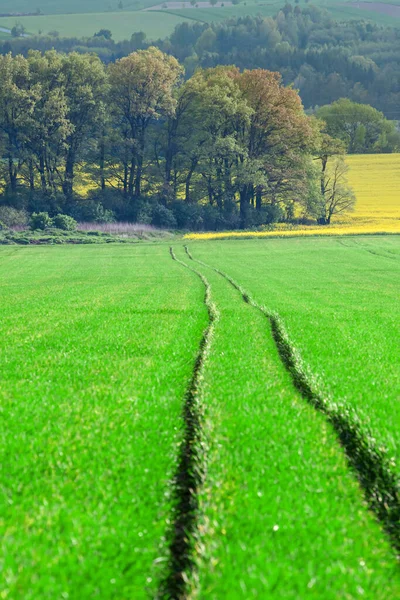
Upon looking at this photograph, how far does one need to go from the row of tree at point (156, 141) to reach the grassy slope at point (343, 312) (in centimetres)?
2544

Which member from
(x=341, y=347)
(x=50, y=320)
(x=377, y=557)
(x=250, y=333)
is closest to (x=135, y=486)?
(x=377, y=557)

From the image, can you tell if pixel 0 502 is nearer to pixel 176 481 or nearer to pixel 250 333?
pixel 176 481

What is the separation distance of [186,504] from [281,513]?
719 millimetres

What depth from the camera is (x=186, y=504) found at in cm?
471

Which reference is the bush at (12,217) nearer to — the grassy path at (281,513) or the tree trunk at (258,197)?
the tree trunk at (258,197)

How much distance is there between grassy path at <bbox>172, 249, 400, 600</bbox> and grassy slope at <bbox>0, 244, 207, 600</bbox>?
1.30ft

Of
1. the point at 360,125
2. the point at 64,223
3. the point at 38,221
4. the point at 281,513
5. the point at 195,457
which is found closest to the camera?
the point at 281,513

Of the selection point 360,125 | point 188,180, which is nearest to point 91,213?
point 188,180

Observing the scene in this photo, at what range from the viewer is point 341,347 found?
10695 millimetres

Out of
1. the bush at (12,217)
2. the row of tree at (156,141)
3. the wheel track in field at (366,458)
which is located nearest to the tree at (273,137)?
the row of tree at (156,141)

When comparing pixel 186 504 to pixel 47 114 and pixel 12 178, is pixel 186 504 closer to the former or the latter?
pixel 47 114

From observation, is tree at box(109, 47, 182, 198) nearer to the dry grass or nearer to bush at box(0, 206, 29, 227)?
the dry grass

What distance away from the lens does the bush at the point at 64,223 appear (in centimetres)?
5550

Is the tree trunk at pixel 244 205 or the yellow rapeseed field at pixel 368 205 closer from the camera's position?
the yellow rapeseed field at pixel 368 205
